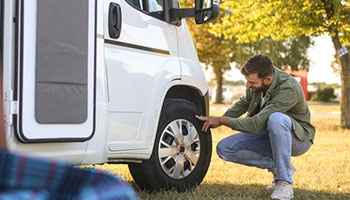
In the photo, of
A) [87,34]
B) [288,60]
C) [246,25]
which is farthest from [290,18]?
[288,60]

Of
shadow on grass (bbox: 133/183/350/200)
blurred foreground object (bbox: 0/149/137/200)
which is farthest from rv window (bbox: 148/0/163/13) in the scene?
blurred foreground object (bbox: 0/149/137/200)

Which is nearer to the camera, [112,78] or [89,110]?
[89,110]

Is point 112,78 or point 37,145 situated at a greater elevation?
point 112,78

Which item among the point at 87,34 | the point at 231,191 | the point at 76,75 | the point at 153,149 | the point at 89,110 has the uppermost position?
the point at 87,34

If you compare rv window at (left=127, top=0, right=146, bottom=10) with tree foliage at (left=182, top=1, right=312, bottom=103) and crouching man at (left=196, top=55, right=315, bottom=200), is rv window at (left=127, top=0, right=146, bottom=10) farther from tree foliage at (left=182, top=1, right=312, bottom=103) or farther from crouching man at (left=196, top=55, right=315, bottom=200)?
tree foliage at (left=182, top=1, right=312, bottom=103)

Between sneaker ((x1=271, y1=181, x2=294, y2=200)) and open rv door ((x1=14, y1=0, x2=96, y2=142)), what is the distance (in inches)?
64.8

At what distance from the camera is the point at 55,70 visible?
10.4 feet

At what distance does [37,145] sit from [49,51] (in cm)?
58

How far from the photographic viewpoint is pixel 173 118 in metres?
4.29

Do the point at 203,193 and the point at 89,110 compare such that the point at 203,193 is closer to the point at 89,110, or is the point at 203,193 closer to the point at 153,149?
the point at 153,149

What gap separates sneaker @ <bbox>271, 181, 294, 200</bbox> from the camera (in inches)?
162

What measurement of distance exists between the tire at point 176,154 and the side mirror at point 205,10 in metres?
0.74

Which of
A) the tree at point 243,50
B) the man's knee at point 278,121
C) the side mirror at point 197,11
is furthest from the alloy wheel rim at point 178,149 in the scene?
the tree at point 243,50

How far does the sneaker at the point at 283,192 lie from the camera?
4.11 m
